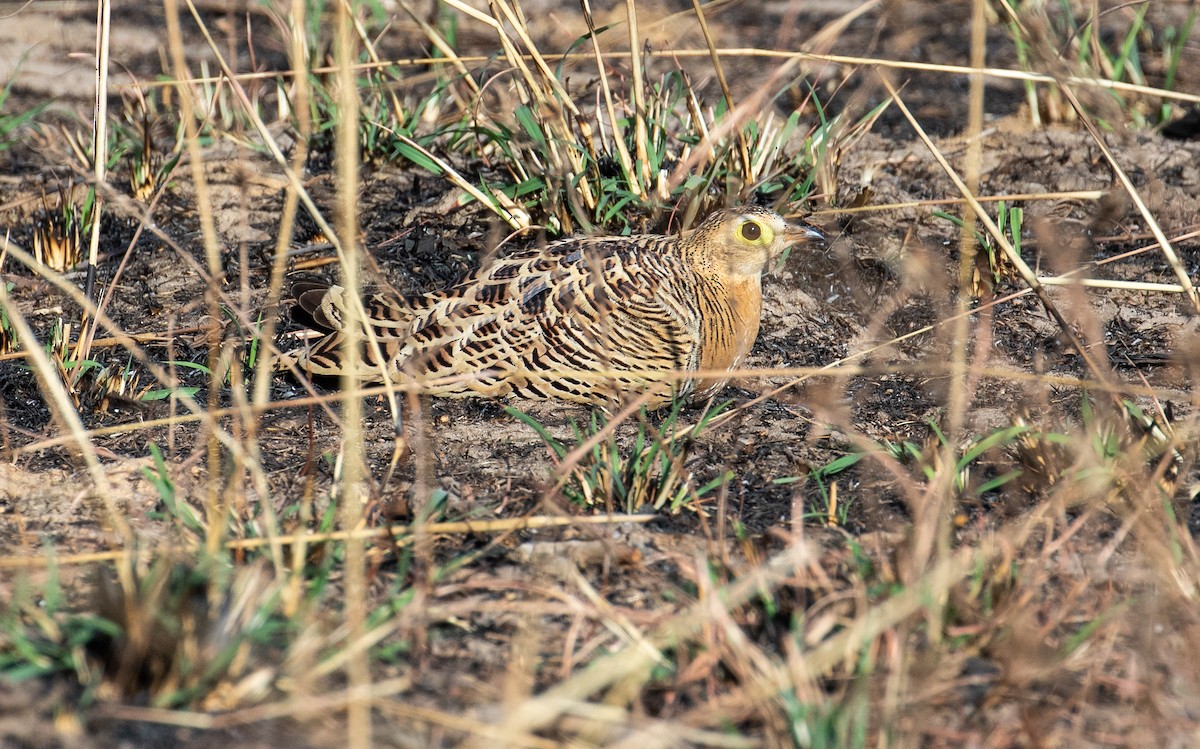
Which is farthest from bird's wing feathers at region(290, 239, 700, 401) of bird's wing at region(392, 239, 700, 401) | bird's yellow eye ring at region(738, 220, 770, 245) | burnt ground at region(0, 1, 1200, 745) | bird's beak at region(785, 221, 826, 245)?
bird's beak at region(785, 221, 826, 245)

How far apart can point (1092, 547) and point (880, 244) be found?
6.49 ft

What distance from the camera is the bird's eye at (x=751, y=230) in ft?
13.5

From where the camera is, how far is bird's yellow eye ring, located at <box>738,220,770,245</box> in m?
4.11

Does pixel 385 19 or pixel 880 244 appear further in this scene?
pixel 385 19

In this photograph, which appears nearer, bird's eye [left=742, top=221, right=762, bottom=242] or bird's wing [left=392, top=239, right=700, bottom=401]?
bird's wing [left=392, top=239, right=700, bottom=401]

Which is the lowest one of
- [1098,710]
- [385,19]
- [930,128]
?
[1098,710]

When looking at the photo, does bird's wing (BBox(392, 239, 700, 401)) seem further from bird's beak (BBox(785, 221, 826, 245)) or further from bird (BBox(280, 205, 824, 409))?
bird's beak (BBox(785, 221, 826, 245))

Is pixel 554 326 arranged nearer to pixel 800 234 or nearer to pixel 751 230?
pixel 751 230

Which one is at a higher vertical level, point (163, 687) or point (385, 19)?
point (385, 19)

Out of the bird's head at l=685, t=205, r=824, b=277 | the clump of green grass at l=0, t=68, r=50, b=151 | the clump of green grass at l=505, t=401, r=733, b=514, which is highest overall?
the clump of green grass at l=0, t=68, r=50, b=151

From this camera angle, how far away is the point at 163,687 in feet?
7.39

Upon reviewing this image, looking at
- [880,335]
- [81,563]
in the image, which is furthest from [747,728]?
[880,335]

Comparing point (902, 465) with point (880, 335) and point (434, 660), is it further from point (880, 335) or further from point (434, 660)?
point (434, 660)

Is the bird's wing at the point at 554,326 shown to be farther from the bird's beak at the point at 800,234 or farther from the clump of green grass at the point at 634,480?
the clump of green grass at the point at 634,480
